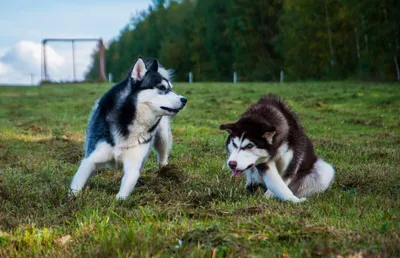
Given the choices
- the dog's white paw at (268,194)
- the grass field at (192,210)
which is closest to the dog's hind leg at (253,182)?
the grass field at (192,210)

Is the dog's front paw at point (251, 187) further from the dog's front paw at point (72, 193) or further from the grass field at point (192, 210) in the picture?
the dog's front paw at point (72, 193)

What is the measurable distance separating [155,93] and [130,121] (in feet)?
1.33

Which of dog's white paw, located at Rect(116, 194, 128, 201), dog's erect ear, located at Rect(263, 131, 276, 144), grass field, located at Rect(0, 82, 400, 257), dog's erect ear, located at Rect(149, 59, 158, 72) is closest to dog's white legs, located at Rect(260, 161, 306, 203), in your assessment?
grass field, located at Rect(0, 82, 400, 257)

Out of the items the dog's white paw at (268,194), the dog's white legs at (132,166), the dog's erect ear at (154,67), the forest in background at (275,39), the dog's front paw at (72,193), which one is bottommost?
the dog's white paw at (268,194)

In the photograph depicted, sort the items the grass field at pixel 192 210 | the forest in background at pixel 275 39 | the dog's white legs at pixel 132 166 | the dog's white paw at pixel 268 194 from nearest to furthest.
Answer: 1. the grass field at pixel 192 210
2. the dog's white paw at pixel 268 194
3. the dog's white legs at pixel 132 166
4. the forest in background at pixel 275 39

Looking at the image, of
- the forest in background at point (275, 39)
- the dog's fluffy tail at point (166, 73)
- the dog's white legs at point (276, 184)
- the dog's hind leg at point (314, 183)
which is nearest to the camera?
the dog's white legs at point (276, 184)

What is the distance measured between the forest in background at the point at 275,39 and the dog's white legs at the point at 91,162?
109 feet

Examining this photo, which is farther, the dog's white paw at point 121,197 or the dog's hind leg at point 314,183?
the dog's hind leg at point 314,183

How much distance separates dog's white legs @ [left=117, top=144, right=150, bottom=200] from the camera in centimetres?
594

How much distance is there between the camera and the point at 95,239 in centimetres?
407

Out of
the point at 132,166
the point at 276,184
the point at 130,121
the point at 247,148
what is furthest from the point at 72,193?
the point at 276,184

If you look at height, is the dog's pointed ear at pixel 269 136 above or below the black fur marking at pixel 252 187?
above

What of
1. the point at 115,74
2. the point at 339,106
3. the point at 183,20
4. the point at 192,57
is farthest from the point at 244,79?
the point at 115,74

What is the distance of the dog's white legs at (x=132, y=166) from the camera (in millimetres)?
5938
